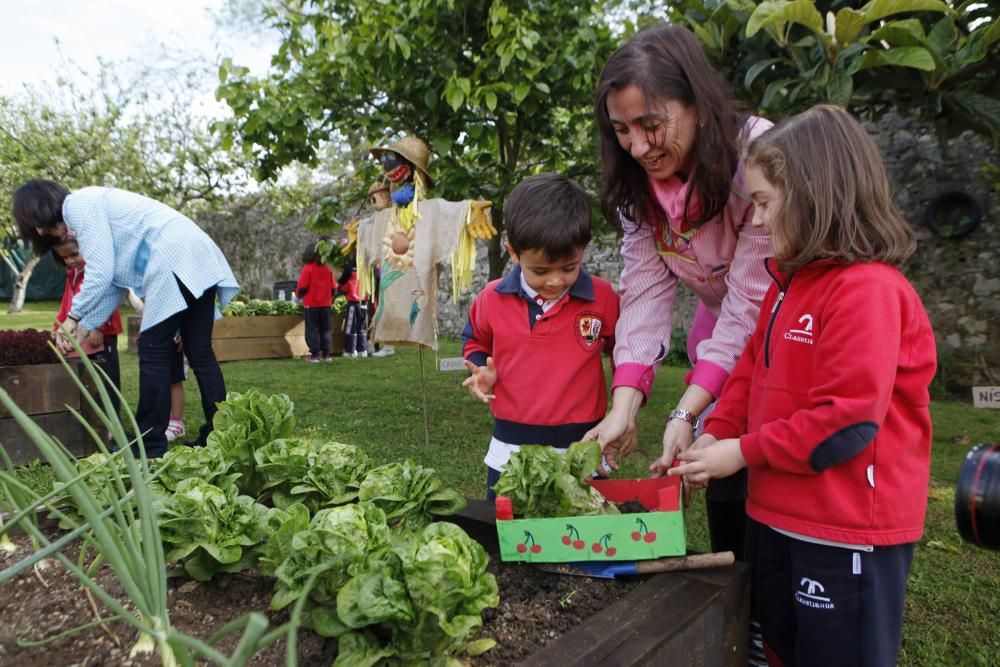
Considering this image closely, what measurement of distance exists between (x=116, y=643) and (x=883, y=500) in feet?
4.62

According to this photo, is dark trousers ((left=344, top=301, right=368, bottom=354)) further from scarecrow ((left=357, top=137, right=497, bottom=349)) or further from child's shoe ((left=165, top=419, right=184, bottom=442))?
scarecrow ((left=357, top=137, right=497, bottom=349))

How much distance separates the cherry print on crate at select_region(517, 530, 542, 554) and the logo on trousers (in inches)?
21.4

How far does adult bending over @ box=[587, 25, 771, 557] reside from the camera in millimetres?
1644

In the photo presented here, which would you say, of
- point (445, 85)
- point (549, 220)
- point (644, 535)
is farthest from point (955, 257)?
point (644, 535)

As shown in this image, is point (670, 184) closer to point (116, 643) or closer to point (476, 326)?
point (476, 326)

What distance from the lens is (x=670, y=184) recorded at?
182 centimetres

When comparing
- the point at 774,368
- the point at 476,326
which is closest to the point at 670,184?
the point at 774,368

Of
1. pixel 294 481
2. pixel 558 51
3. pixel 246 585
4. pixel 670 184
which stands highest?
pixel 558 51

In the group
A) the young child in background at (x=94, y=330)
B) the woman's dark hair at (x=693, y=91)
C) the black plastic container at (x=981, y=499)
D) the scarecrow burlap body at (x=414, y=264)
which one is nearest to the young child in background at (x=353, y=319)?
the young child in background at (x=94, y=330)

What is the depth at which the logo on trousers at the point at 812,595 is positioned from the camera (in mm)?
1359

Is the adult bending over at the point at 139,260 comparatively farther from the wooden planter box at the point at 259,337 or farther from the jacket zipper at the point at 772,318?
the wooden planter box at the point at 259,337

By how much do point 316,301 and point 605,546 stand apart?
863cm

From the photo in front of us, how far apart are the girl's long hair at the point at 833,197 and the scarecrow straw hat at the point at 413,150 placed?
2.79m

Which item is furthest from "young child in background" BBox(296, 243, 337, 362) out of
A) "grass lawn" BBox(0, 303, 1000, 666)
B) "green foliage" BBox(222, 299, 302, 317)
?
"green foliage" BBox(222, 299, 302, 317)
